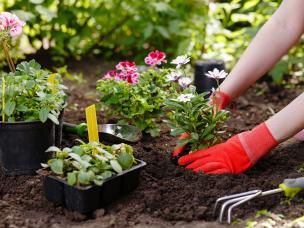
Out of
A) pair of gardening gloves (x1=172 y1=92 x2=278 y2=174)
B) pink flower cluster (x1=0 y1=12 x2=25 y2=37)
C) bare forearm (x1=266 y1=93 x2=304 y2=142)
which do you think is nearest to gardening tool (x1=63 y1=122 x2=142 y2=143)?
pair of gardening gloves (x1=172 y1=92 x2=278 y2=174)

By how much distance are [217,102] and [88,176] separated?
2.57 feet

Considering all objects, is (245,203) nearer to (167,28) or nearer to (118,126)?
(118,126)

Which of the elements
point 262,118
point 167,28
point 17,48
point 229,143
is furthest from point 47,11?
point 229,143

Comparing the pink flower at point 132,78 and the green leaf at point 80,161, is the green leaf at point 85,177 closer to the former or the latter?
the green leaf at point 80,161

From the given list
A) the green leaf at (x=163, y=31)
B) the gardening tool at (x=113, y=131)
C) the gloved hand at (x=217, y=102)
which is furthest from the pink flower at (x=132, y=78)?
the green leaf at (x=163, y=31)

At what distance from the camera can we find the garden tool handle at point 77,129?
8.93ft

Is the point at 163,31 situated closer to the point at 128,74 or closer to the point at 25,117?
the point at 128,74

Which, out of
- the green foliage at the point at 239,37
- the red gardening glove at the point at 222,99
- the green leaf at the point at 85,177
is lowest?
the green leaf at the point at 85,177

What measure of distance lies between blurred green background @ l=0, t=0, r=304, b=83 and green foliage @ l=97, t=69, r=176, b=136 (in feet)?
3.68

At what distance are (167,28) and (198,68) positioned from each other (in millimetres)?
909

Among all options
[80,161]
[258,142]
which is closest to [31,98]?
[80,161]

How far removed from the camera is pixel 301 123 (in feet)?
7.51

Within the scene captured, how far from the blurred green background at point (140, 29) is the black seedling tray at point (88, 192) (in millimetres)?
1839

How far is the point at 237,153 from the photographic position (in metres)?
2.32
